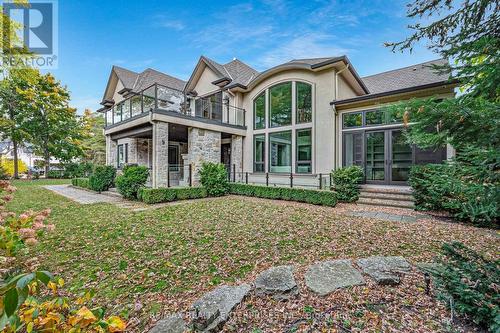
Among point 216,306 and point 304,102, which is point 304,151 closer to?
point 304,102

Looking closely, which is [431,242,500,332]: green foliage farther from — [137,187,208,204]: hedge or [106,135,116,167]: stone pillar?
[106,135,116,167]: stone pillar

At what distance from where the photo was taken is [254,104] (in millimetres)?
14109

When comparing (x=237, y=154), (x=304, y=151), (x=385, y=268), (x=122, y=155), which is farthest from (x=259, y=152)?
(x=385, y=268)

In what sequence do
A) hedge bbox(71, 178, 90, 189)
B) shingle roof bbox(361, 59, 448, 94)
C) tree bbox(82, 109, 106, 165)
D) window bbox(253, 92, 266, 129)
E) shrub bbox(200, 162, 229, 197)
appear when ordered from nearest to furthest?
1. shrub bbox(200, 162, 229, 197)
2. shingle roof bbox(361, 59, 448, 94)
3. window bbox(253, 92, 266, 129)
4. hedge bbox(71, 178, 90, 189)
5. tree bbox(82, 109, 106, 165)

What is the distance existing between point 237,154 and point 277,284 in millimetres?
11575

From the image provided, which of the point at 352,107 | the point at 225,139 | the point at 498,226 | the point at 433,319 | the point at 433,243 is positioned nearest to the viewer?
the point at 433,319

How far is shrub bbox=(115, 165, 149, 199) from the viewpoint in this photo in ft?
33.9

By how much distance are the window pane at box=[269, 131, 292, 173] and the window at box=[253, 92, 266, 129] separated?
1.07m

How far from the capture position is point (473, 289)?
2123 mm

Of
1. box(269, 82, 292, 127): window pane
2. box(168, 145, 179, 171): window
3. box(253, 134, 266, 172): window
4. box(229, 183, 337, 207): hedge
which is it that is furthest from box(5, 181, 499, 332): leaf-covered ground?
box(168, 145, 179, 171): window

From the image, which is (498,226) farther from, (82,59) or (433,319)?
(82,59)

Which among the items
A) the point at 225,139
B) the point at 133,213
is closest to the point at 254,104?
the point at 225,139

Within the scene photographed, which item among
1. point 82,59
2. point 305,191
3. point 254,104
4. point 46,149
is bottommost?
point 305,191

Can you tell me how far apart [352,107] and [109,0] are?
11.7 metres
